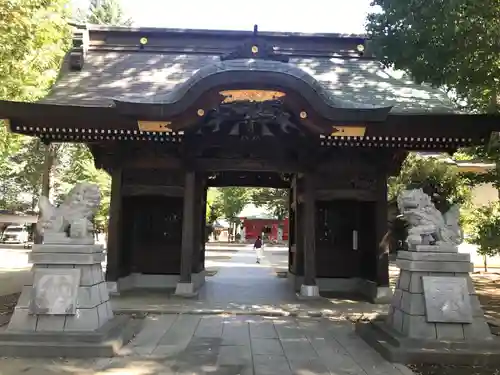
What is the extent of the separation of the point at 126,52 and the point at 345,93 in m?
6.83

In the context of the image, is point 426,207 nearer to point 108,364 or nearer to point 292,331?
point 292,331

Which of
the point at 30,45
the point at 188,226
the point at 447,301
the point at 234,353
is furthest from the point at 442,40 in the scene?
the point at 30,45

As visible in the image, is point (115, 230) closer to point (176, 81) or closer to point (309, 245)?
point (176, 81)

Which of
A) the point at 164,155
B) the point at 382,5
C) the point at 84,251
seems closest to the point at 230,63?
the point at 382,5

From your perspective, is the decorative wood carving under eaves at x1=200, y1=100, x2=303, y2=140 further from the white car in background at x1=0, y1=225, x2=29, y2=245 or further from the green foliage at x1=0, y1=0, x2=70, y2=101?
the white car in background at x1=0, y1=225, x2=29, y2=245

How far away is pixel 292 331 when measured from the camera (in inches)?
265

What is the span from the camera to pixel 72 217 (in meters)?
5.85

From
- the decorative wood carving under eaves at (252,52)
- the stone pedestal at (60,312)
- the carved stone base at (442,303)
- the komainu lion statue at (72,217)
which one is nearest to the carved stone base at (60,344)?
the stone pedestal at (60,312)

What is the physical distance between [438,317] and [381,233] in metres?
4.51

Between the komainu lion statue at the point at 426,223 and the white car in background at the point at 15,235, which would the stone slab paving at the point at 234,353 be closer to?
the komainu lion statue at the point at 426,223

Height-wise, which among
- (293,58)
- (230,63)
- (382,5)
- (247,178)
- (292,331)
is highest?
(293,58)

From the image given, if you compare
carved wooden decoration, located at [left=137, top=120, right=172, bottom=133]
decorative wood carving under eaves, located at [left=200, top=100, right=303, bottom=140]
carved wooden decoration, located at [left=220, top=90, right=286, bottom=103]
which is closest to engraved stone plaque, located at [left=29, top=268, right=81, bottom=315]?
carved wooden decoration, located at [left=137, top=120, right=172, bottom=133]

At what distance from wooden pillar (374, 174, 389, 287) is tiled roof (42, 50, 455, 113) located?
1.92 metres

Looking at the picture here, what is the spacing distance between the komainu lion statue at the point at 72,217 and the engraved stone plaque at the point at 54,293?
0.48 m
